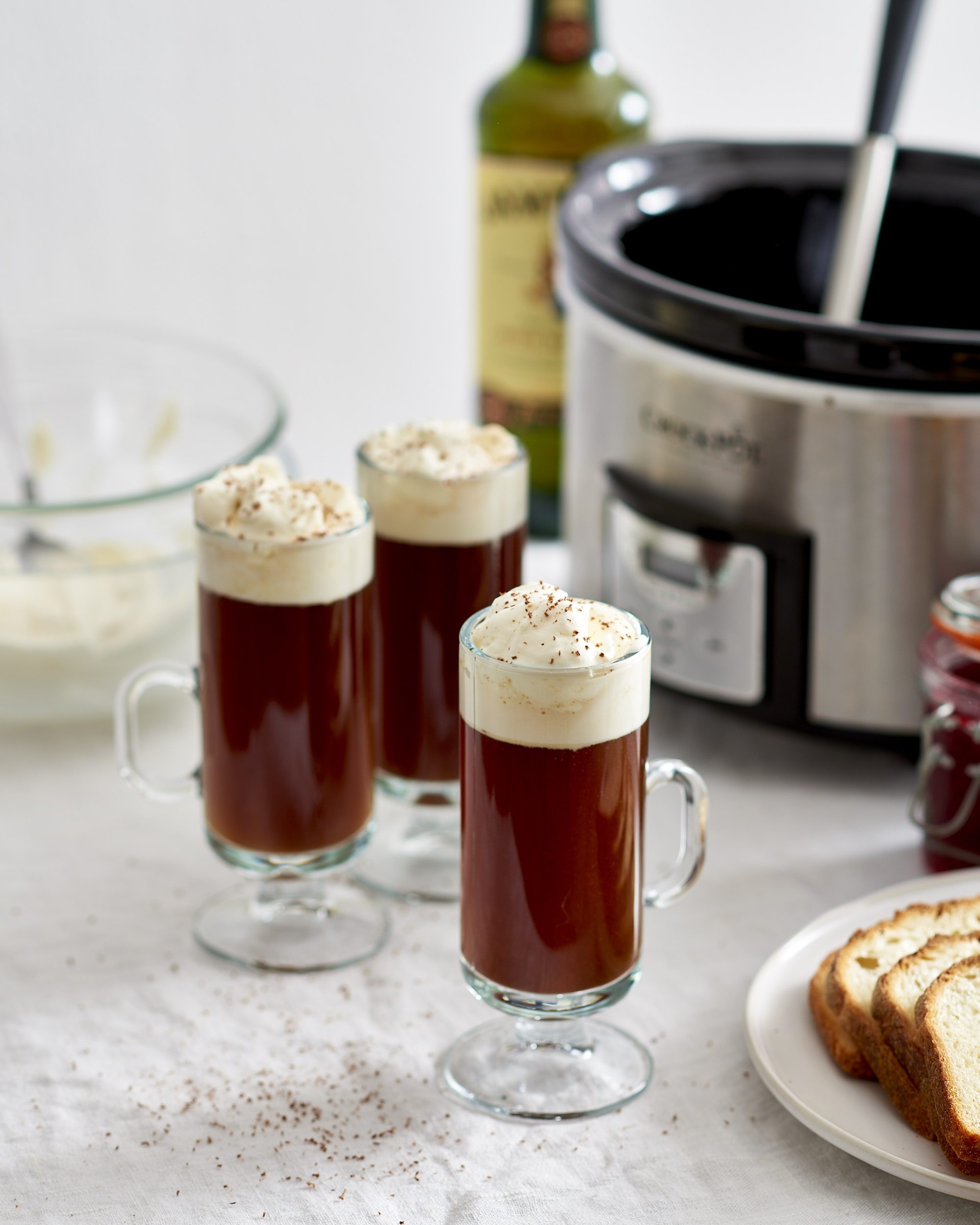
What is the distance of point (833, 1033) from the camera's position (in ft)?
3.26

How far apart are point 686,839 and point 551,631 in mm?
221

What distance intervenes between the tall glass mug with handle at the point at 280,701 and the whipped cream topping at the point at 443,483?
0.23 feet

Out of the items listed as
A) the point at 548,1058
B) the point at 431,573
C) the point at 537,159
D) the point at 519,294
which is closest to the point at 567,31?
the point at 537,159

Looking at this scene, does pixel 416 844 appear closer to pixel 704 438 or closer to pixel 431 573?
pixel 431 573

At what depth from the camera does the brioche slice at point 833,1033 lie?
976mm

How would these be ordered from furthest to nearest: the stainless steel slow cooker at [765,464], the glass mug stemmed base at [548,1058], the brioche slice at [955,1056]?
1. the stainless steel slow cooker at [765,464]
2. the glass mug stemmed base at [548,1058]
3. the brioche slice at [955,1056]

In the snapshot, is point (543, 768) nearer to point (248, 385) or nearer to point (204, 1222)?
point (204, 1222)

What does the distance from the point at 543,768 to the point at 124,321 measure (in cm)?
153

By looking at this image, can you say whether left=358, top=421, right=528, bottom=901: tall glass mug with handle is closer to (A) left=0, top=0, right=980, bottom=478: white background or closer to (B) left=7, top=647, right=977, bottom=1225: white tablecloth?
(B) left=7, top=647, right=977, bottom=1225: white tablecloth

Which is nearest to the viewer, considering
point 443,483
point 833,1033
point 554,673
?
point 554,673

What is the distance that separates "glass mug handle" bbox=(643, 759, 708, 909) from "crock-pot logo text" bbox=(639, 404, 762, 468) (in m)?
0.38

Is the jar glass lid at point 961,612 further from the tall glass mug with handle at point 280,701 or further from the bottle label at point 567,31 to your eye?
the bottle label at point 567,31

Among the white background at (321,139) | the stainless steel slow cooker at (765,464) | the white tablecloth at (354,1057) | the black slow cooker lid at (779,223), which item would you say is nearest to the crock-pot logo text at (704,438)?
the stainless steel slow cooker at (765,464)

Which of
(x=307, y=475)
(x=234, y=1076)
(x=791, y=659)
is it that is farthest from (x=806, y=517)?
(x=307, y=475)
